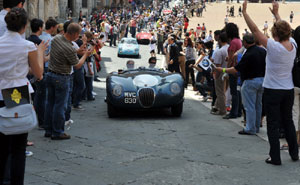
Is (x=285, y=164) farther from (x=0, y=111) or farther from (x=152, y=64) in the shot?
(x=152, y=64)

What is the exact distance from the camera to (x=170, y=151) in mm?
6832

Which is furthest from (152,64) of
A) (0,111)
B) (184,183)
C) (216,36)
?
(0,111)

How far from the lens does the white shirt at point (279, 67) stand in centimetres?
609

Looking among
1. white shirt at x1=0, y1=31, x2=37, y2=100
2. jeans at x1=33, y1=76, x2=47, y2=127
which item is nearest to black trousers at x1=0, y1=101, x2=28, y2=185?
white shirt at x1=0, y1=31, x2=37, y2=100

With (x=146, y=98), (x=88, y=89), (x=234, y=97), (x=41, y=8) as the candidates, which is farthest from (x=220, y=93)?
(x=41, y=8)

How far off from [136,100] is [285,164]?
3.90 metres

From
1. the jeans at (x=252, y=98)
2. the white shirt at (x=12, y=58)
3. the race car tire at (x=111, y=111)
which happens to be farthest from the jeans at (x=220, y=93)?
the white shirt at (x=12, y=58)

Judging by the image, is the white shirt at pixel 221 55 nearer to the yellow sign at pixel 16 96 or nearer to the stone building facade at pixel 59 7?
the yellow sign at pixel 16 96

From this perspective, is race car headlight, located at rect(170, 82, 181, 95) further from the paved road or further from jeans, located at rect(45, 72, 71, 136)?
jeans, located at rect(45, 72, 71, 136)

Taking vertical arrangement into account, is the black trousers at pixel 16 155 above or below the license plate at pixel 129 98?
above

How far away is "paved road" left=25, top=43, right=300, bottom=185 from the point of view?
5533 millimetres

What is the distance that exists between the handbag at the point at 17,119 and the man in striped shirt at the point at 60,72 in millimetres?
2968

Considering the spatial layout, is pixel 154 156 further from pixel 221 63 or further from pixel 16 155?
pixel 221 63

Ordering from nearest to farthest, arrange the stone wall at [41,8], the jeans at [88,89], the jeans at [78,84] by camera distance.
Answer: the jeans at [78,84], the jeans at [88,89], the stone wall at [41,8]
